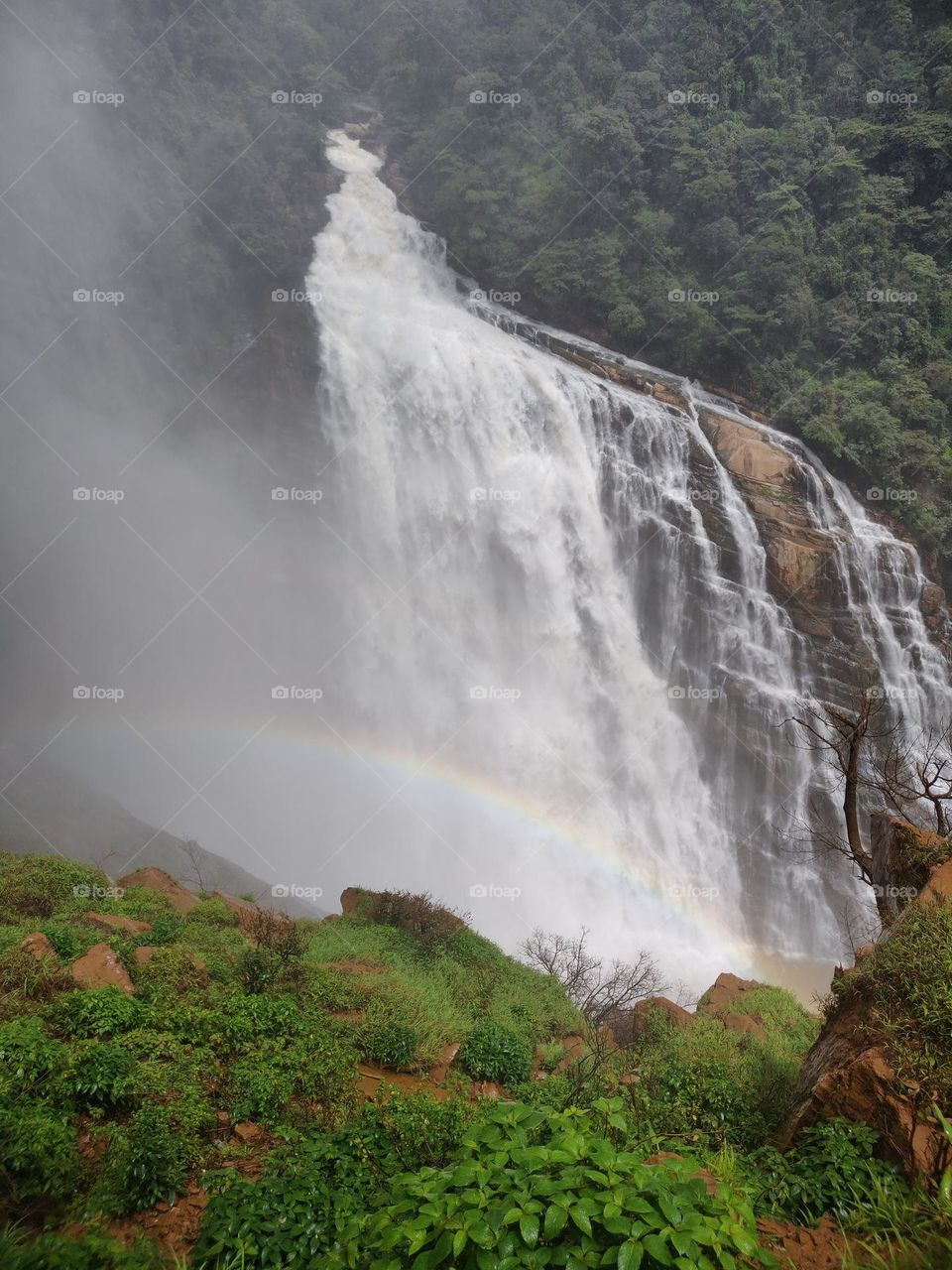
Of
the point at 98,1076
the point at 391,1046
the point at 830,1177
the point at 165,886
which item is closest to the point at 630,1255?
the point at 830,1177

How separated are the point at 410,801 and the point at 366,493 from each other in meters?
9.27

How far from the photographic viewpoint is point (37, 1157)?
13.0 ft

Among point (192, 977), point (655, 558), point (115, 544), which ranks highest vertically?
point (655, 558)

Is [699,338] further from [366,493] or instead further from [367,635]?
[367,635]

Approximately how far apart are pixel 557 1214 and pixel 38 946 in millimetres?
6134

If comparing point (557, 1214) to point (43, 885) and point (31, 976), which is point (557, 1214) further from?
point (43, 885)

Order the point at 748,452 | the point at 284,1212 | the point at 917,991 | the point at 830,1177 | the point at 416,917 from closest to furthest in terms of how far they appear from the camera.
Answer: the point at 284,1212
the point at 830,1177
the point at 917,991
the point at 416,917
the point at 748,452

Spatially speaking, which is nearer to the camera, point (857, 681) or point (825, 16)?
point (857, 681)

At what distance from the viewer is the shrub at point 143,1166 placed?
414cm

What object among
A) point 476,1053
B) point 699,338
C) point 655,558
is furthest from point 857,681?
point 476,1053

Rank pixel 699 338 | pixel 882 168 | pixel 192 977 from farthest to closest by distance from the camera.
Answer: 1. pixel 882 168
2. pixel 699 338
3. pixel 192 977

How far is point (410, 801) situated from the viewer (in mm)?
20688

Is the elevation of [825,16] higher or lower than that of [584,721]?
higher

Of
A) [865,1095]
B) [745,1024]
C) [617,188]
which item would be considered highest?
[617,188]
